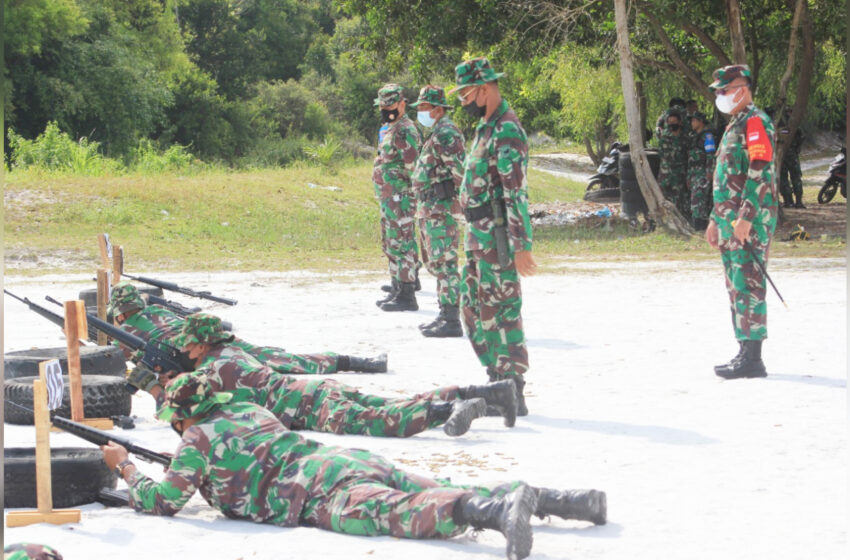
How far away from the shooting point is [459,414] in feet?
19.2

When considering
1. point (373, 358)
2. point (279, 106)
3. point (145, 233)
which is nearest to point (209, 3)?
point (279, 106)

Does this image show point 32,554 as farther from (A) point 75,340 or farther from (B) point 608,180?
(B) point 608,180

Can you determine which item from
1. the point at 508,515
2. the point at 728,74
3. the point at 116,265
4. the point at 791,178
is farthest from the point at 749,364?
the point at 791,178

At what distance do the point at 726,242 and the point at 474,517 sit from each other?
Answer: 13.4ft

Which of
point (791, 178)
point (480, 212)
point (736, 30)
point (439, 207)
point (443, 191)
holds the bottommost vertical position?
point (791, 178)

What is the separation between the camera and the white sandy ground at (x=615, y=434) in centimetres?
438

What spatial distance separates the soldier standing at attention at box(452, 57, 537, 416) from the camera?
6.43 m

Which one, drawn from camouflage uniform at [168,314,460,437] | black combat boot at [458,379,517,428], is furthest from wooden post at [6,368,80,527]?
black combat boot at [458,379,517,428]

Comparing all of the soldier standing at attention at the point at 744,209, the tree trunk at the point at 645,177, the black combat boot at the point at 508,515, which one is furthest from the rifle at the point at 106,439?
the tree trunk at the point at 645,177

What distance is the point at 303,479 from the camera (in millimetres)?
4477

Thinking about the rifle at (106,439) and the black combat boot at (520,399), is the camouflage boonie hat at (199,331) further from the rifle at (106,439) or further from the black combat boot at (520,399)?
the black combat boot at (520,399)

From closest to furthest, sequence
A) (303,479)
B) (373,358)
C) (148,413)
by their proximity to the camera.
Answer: (303,479)
(148,413)
(373,358)

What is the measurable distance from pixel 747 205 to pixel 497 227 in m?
2.01

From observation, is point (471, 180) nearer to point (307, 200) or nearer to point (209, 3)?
point (307, 200)
